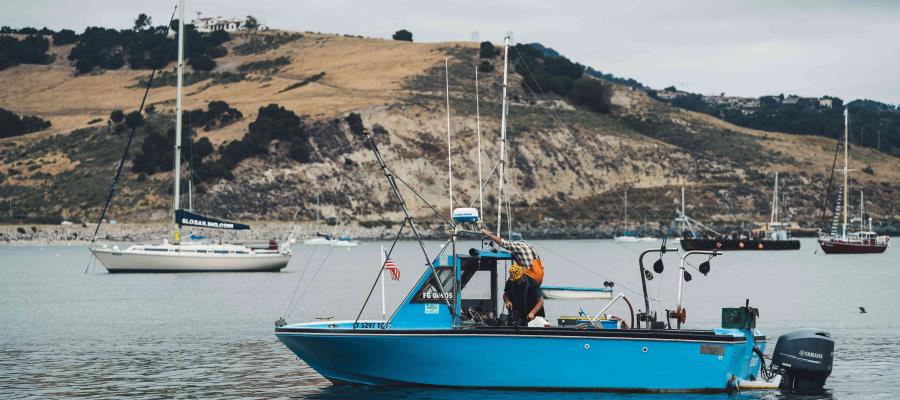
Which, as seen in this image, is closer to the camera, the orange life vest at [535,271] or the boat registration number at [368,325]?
the orange life vest at [535,271]

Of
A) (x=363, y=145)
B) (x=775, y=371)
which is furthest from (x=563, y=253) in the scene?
(x=775, y=371)

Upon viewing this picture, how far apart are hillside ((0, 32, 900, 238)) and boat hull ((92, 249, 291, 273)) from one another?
59719 mm

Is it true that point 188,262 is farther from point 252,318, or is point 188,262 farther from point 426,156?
point 426,156

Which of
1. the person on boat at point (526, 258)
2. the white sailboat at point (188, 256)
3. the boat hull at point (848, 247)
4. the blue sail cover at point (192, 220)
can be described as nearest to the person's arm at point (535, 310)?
the person on boat at point (526, 258)

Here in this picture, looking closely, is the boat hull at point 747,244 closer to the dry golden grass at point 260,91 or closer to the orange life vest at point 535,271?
the dry golden grass at point 260,91

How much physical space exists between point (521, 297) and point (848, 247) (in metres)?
96.6

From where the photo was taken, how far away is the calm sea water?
28248 millimetres

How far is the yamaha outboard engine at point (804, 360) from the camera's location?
25.1 meters

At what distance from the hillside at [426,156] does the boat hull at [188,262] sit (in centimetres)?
5972

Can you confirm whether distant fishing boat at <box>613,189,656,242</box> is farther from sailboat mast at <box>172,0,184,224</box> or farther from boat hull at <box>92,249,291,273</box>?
sailboat mast at <box>172,0,184,224</box>

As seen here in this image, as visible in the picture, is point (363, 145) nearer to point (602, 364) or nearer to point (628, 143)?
point (628, 143)

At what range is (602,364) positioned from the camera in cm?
2391

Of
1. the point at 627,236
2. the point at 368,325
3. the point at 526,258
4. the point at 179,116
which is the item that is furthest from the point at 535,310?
the point at 627,236

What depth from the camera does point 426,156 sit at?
499 ft
